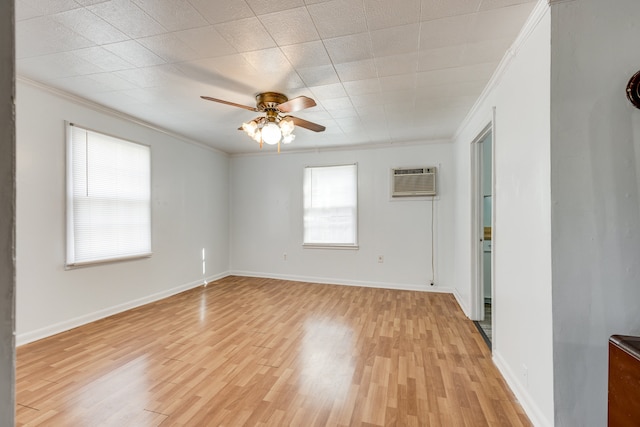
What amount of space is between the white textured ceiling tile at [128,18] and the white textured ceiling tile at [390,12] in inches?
53.4

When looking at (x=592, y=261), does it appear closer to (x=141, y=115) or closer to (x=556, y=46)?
(x=556, y=46)

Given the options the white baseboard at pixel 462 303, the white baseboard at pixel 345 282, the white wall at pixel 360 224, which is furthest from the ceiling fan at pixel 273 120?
the white baseboard at pixel 345 282

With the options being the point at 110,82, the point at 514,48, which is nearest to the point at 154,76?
the point at 110,82

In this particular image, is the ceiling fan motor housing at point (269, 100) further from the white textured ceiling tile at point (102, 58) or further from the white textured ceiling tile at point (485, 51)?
the white textured ceiling tile at point (485, 51)

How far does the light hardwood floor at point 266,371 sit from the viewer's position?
1.84 m

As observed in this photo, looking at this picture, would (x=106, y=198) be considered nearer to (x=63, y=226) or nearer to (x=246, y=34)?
(x=63, y=226)

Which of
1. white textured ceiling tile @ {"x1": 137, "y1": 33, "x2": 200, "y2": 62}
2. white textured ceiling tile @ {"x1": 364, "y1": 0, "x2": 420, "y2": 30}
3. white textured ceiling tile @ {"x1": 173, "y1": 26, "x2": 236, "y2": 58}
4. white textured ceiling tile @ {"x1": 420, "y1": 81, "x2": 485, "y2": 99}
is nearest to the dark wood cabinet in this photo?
white textured ceiling tile @ {"x1": 364, "y1": 0, "x2": 420, "y2": 30}

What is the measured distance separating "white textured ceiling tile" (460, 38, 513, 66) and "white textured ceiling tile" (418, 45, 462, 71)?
0.04m

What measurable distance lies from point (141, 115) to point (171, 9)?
2.37 m

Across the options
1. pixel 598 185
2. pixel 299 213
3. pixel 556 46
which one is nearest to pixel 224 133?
pixel 299 213

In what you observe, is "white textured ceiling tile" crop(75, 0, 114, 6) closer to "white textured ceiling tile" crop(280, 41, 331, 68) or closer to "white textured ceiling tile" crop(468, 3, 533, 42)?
"white textured ceiling tile" crop(280, 41, 331, 68)

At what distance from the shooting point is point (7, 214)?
442 mm

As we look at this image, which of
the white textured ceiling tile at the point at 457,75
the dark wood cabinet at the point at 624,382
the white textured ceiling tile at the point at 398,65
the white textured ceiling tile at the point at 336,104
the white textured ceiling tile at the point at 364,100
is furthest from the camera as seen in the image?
the white textured ceiling tile at the point at 336,104

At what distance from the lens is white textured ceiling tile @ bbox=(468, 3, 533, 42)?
1.74 metres
